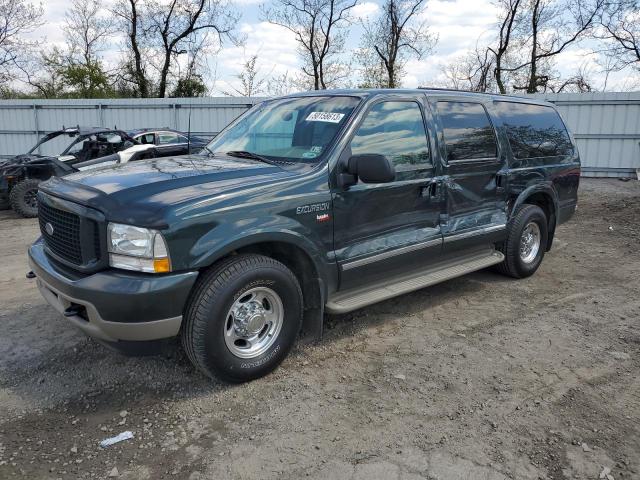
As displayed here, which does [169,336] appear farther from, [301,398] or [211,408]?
[301,398]

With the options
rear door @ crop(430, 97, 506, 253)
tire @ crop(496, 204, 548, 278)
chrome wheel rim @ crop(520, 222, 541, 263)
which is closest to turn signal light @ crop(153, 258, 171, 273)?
rear door @ crop(430, 97, 506, 253)

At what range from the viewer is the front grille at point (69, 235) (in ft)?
10.2

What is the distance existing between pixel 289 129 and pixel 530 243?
340 centimetres

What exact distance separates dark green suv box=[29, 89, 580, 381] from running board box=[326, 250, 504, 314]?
0.05 feet

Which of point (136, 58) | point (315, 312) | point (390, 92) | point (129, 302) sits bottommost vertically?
point (315, 312)

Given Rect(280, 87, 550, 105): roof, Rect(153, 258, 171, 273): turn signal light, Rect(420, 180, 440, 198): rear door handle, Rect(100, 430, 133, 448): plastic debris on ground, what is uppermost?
Rect(280, 87, 550, 105): roof

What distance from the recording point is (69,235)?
3.32 metres

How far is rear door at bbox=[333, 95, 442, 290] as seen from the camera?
388cm

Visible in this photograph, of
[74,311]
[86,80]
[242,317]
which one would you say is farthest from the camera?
[86,80]

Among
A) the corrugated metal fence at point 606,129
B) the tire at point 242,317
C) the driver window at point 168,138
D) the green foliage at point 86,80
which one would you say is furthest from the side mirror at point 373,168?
the green foliage at point 86,80

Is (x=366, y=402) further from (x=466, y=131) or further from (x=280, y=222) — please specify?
(x=466, y=131)

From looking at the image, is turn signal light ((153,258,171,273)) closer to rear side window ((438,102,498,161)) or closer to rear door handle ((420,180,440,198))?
rear door handle ((420,180,440,198))

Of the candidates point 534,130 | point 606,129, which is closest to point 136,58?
point 606,129

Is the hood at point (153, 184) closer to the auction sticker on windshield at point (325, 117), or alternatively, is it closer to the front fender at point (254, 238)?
the front fender at point (254, 238)
